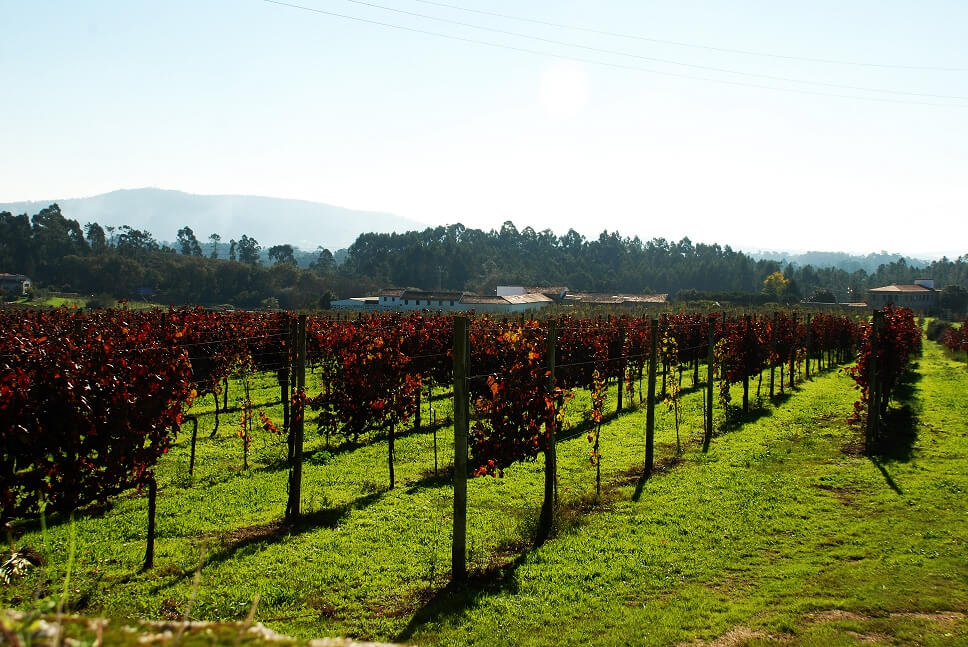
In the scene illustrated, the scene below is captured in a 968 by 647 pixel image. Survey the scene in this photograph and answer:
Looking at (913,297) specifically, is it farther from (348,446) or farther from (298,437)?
(298,437)

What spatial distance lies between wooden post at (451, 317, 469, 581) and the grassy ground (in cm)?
36

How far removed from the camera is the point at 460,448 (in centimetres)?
827

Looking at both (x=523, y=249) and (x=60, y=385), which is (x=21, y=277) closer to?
(x=60, y=385)

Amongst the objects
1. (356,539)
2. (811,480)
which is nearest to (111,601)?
(356,539)

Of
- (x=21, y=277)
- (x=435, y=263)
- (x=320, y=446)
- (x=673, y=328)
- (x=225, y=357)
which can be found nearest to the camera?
(x=320, y=446)

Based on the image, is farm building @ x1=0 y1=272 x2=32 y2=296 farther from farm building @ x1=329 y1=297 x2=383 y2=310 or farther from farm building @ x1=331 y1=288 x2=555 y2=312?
farm building @ x1=331 y1=288 x2=555 y2=312

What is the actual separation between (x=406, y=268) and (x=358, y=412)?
12640 cm

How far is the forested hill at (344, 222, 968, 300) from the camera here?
140875 mm

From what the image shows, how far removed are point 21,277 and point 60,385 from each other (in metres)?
91.4

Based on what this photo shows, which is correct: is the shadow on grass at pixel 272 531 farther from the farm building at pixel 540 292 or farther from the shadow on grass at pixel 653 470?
the farm building at pixel 540 292

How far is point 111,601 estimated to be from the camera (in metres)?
6.98

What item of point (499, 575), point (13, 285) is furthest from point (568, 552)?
point (13, 285)

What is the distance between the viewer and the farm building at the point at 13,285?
76750mm

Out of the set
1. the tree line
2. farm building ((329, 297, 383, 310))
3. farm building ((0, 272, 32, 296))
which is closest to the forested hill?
the tree line
